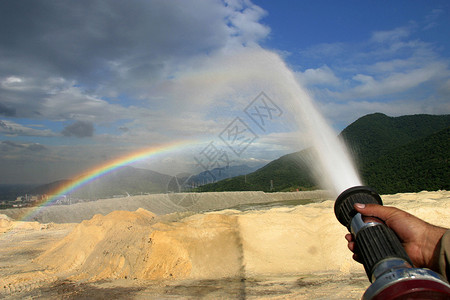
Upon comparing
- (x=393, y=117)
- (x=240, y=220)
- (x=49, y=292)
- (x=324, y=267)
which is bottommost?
(x=324, y=267)

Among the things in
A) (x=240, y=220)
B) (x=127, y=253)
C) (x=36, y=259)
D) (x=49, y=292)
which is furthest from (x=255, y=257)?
(x=36, y=259)

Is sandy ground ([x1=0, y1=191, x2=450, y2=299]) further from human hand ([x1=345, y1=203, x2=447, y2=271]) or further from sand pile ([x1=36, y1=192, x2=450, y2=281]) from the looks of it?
human hand ([x1=345, y1=203, x2=447, y2=271])

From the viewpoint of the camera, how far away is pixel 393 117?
74.2 m

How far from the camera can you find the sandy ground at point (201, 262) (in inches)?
327

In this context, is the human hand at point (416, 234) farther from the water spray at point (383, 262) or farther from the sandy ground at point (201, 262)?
the sandy ground at point (201, 262)

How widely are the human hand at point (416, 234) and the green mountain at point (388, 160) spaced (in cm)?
1802

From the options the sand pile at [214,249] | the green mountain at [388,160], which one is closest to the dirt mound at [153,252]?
the sand pile at [214,249]

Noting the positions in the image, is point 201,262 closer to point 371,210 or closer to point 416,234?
point 416,234

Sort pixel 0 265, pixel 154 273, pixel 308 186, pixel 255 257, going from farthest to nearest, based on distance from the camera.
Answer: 1. pixel 308 186
2. pixel 0 265
3. pixel 255 257
4. pixel 154 273

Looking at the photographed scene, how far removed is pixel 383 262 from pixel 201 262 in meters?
9.47

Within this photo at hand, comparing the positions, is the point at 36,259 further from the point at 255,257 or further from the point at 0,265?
the point at 255,257

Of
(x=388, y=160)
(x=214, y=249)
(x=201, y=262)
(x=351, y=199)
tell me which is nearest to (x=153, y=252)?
(x=201, y=262)

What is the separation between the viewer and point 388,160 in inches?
1697

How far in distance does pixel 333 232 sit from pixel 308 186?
3927cm
